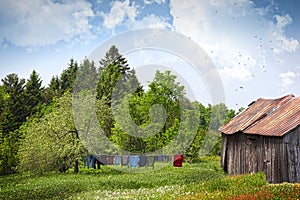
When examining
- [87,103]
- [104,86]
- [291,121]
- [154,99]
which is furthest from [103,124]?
[291,121]

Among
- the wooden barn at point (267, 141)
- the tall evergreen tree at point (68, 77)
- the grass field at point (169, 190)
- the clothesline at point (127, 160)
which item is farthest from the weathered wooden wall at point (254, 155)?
the tall evergreen tree at point (68, 77)

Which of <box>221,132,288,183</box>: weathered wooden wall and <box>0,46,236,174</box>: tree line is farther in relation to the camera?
<box>0,46,236,174</box>: tree line

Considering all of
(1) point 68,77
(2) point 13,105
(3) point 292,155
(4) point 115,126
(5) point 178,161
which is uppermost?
(1) point 68,77

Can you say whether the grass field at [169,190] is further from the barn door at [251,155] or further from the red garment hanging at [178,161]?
the red garment hanging at [178,161]

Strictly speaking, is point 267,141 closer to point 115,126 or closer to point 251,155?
point 251,155

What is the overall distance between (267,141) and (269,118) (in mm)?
2506

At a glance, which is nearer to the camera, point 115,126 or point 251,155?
point 251,155

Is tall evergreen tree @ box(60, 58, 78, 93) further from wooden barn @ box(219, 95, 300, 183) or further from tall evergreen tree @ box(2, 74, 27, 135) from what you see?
wooden barn @ box(219, 95, 300, 183)

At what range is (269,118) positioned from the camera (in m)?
25.7

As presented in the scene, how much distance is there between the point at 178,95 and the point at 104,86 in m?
14.9

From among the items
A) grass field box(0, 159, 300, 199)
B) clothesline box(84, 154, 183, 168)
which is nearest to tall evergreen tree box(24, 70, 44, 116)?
clothesline box(84, 154, 183, 168)

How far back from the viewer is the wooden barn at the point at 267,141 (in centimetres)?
2244

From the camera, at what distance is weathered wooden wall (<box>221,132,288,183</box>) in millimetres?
22688

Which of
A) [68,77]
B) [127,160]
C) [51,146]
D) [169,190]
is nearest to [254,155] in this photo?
[169,190]
